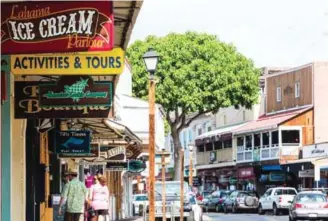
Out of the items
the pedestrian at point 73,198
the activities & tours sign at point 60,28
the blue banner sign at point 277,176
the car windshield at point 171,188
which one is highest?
the activities & tours sign at point 60,28

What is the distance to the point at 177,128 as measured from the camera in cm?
6438

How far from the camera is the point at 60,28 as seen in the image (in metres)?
10.0

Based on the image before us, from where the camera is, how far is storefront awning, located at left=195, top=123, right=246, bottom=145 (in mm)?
77750

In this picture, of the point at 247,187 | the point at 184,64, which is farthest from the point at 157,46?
the point at 247,187

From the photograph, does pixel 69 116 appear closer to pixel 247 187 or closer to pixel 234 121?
pixel 247 187

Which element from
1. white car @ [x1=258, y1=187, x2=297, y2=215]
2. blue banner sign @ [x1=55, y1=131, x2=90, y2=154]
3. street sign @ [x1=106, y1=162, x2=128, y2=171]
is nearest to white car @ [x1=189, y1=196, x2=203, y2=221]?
street sign @ [x1=106, y1=162, x2=128, y2=171]

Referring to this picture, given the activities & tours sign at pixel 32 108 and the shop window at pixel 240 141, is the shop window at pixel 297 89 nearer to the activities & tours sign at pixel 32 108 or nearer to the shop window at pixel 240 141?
the shop window at pixel 240 141

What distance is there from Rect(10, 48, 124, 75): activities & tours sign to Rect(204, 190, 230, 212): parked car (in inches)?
1956

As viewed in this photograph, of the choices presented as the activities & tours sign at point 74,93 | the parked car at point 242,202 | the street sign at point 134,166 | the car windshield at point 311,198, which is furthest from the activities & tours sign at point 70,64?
the parked car at point 242,202

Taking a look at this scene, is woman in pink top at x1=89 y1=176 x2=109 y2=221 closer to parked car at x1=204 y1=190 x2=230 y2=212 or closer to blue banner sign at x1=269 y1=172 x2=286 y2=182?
parked car at x1=204 y1=190 x2=230 y2=212

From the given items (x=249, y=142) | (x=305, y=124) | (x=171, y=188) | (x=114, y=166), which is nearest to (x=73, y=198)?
(x=114, y=166)

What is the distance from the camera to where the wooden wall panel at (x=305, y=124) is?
64.4 m

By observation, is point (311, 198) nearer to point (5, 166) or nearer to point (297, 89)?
point (297, 89)

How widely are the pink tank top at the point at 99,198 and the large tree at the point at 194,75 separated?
37.7 m
